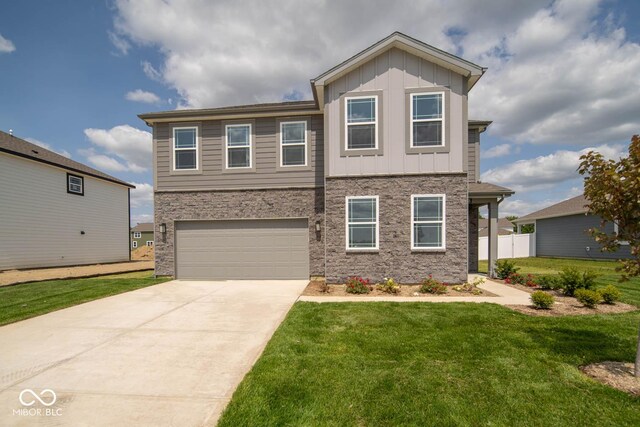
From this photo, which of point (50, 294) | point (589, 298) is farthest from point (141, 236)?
point (589, 298)

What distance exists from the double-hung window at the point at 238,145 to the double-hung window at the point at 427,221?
19.5 ft

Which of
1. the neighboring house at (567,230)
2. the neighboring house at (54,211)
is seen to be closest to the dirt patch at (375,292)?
the neighboring house at (54,211)

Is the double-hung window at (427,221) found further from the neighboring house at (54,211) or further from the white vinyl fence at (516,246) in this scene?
the neighboring house at (54,211)

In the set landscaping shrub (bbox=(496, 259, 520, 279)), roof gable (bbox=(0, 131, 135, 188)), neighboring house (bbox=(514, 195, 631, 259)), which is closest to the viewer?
landscaping shrub (bbox=(496, 259, 520, 279))

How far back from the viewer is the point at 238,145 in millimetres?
10609

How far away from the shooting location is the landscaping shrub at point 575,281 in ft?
24.8

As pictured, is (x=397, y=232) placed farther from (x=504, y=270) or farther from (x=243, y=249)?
(x=243, y=249)

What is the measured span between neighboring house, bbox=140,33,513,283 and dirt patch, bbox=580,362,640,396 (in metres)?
4.92

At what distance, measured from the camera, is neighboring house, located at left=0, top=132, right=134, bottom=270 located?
1355 cm

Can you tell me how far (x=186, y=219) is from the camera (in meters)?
10.7

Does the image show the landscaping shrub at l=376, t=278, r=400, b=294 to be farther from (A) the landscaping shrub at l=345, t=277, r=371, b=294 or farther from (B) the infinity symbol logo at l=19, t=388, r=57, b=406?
(B) the infinity symbol logo at l=19, t=388, r=57, b=406

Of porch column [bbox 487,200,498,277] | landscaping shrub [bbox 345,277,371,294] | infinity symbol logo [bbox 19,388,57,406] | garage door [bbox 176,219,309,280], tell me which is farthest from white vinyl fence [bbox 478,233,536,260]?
infinity symbol logo [bbox 19,388,57,406]

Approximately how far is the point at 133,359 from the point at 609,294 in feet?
31.7

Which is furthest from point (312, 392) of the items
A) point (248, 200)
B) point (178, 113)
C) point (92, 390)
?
point (178, 113)
